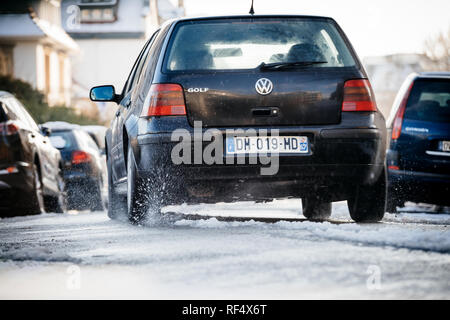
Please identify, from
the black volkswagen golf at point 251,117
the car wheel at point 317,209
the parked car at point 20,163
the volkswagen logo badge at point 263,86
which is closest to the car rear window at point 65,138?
the parked car at point 20,163

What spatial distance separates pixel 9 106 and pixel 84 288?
698 centimetres

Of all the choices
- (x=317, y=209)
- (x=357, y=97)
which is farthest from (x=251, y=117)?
(x=317, y=209)

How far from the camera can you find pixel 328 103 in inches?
275

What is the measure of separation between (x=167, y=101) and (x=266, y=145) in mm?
822

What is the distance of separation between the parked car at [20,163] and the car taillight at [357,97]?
4.82 m

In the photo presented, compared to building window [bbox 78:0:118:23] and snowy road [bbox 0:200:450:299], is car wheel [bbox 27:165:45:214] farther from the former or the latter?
building window [bbox 78:0:118:23]

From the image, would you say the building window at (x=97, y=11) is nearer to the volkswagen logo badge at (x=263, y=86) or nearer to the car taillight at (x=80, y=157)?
the car taillight at (x=80, y=157)

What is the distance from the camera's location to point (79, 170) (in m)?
15.2

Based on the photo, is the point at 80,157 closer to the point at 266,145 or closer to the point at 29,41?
the point at 266,145

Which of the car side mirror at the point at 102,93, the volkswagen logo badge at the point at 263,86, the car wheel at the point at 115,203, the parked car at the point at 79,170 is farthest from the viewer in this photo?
the parked car at the point at 79,170

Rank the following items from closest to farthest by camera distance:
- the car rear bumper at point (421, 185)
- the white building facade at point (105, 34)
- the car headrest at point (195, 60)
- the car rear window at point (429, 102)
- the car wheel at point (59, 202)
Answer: the car headrest at point (195, 60)
the car rear bumper at point (421, 185)
the car rear window at point (429, 102)
the car wheel at point (59, 202)
the white building facade at point (105, 34)

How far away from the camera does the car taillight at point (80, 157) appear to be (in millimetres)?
15359

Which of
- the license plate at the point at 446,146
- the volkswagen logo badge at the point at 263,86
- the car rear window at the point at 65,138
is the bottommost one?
the car rear window at the point at 65,138

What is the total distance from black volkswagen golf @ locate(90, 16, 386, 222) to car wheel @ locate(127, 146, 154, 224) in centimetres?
1
